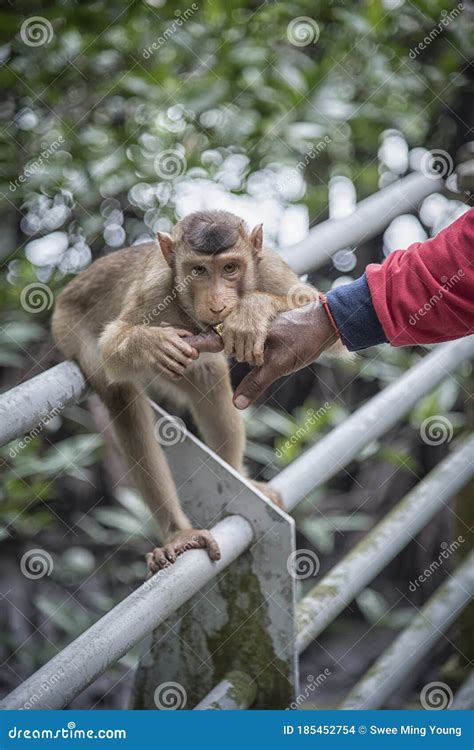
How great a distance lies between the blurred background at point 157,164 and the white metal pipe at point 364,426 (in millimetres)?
629

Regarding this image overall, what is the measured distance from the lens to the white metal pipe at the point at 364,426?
7.11 feet

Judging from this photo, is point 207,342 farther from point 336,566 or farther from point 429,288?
point 336,566

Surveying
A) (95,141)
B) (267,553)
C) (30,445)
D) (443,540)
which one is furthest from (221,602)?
(443,540)

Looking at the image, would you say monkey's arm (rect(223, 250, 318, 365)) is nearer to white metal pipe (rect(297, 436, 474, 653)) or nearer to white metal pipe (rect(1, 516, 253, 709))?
white metal pipe (rect(1, 516, 253, 709))

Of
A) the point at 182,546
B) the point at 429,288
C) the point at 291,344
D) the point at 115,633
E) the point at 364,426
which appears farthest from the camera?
the point at 364,426

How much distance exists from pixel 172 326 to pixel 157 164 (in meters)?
1.20

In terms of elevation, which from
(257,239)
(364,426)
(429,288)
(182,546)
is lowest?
(182,546)

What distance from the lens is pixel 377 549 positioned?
2463 mm

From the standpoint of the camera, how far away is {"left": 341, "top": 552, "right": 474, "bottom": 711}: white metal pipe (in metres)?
2.33

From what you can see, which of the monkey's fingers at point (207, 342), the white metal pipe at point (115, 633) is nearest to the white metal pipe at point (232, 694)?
the white metal pipe at point (115, 633)

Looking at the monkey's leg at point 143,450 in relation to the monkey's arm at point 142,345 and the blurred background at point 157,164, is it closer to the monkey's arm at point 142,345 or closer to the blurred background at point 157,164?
the monkey's arm at point 142,345

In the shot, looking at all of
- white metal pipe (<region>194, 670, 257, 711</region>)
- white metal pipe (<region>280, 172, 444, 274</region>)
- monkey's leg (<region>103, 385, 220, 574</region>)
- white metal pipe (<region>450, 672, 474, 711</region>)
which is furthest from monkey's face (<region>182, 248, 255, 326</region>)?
white metal pipe (<region>450, 672, 474, 711</region>)

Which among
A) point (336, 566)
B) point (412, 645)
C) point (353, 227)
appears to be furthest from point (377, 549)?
point (353, 227)

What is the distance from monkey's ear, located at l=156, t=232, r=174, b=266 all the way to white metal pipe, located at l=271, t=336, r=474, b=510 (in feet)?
2.20
